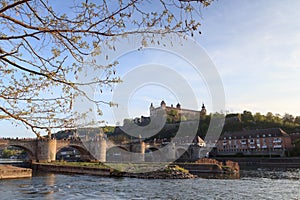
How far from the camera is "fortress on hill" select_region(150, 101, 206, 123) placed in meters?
131

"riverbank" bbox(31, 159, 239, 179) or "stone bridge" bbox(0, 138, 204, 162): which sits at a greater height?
"stone bridge" bbox(0, 138, 204, 162)

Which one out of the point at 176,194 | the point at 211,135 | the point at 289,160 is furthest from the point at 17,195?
the point at 211,135

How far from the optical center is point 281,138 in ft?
233

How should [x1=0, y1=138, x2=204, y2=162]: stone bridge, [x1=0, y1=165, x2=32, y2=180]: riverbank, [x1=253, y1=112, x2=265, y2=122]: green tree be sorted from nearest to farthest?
[x1=0, y1=165, x2=32, y2=180]: riverbank, [x1=0, y1=138, x2=204, y2=162]: stone bridge, [x1=253, y1=112, x2=265, y2=122]: green tree

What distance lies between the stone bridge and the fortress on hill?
126 ft

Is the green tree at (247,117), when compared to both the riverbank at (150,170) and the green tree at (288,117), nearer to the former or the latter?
the green tree at (288,117)

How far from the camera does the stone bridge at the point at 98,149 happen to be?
54.4 metres

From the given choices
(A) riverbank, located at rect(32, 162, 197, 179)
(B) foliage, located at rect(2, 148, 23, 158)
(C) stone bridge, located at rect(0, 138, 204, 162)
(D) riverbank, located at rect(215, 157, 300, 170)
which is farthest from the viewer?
(B) foliage, located at rect(2, 148, 23, 158)

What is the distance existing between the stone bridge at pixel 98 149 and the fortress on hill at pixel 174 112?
38.4 metres

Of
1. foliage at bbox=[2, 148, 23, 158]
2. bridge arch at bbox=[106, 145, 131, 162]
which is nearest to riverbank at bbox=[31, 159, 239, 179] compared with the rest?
bridge arch at bbox=[106, 145, 131, 162]

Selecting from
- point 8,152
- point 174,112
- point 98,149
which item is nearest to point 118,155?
point 98,149

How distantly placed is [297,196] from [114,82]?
1770 centimetres

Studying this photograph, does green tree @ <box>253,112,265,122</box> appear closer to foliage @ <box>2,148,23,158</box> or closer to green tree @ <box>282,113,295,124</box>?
green tree @ <box>282,113,295,124</box>

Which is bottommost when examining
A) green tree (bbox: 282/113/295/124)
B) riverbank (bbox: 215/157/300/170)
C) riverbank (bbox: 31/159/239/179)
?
riverbank (bbox: 215/157/300/170)
